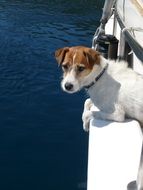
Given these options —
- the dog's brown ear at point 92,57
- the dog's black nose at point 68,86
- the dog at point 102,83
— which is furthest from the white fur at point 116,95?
the dog's black nose at point 68,86

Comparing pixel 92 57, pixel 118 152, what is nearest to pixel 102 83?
Result: pixel 92 57

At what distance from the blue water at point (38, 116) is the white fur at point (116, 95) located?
1805 mm

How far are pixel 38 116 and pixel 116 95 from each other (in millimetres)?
3963

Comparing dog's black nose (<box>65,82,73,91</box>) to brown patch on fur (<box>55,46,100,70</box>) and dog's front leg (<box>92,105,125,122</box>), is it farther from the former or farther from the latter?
dog's front leg (<box>92,105,125,122</box>)

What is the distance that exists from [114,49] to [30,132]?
235 centimetres

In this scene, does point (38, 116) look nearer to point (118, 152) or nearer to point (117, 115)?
point (117, 115)

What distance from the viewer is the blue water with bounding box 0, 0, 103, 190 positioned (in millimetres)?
6828

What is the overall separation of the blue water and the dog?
1.80 m

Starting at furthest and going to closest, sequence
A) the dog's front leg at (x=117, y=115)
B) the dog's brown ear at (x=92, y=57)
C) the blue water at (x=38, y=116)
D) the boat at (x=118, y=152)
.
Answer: the blue water at (x=38, y=116) → the dog's front leg at (x=117, y=115) → the dog's brown ear at (x=92, y=57) → the boat at (x=118, y=152)

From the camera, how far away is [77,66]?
199 inches

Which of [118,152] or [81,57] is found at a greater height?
[81,57]

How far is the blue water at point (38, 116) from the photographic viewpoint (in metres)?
6.83

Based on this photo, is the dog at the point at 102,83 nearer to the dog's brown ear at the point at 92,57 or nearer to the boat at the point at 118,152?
the dog's brown ear at the point at 92,57

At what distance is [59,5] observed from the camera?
22.7 metres
